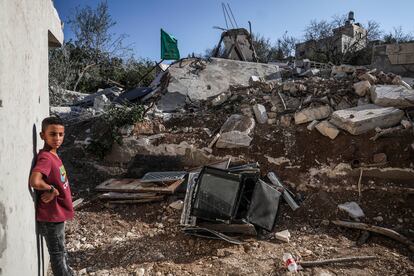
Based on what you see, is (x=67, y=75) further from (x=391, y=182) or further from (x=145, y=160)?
(x=391, y=182)

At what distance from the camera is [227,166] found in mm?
4938

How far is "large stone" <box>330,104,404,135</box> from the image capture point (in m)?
4.78

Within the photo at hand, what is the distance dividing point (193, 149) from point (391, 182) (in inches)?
118

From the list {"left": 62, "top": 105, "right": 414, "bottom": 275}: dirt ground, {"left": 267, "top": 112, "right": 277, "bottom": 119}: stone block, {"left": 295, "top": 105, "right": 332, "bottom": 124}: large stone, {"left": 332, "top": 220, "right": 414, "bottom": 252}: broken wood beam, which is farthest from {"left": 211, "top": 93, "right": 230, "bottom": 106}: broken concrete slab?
{"left": 332, "top": 220, "right": 414, "bottom": 252}: broken wood beam

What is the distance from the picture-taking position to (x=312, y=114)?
5.34 m

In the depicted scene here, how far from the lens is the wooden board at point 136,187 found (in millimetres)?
4617

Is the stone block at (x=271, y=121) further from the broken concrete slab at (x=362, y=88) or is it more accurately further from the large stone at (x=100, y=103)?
the large stone at (x=100, y=103)

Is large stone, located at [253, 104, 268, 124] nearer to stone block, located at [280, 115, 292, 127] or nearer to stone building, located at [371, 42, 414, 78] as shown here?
stone block, located at [280, 115, 292, 127]

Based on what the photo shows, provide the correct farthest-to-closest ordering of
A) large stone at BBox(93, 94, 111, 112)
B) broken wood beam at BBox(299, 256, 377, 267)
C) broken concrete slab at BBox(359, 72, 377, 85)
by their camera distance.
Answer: large stone at BBox(93, 94, 111, 112)
broken concrete slab at BBox(359, 72, 377, 85)
broken wood beam at BBox(299, 256, 377, 267)

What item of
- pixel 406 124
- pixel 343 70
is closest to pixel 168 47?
pixel 343 70

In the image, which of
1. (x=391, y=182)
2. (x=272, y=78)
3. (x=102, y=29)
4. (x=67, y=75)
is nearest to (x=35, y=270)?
(x=391, y=182)

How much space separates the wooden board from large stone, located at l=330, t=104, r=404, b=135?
8.74 feet

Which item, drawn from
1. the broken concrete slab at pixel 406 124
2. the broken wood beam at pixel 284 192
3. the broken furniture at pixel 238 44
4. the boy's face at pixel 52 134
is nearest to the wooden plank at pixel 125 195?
the broken wood beam at pixel 284 192

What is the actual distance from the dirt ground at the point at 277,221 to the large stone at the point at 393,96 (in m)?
0.68
